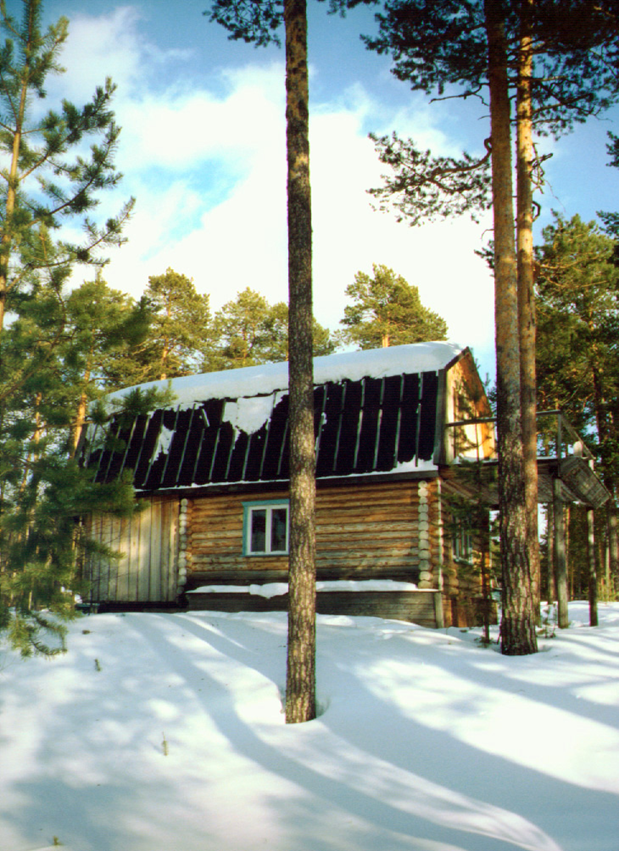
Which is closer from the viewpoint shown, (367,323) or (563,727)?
(563,727)

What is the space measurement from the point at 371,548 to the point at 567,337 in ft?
51.9

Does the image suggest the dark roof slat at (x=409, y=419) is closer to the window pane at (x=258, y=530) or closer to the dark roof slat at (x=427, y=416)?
the dark roof slat at (x=427, y=416)

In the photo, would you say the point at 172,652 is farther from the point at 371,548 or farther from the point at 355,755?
the point at 371,548

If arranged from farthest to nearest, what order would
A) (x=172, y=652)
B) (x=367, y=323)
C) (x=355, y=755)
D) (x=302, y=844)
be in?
(x=367, y=323), (x=172, y=652), (x=355, y=755), (x=302, y=844)

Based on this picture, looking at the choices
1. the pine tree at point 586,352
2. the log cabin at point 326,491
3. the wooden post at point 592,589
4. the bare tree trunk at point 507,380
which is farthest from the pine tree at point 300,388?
the pine tree at point 586,352

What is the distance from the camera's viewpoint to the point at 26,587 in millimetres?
6980

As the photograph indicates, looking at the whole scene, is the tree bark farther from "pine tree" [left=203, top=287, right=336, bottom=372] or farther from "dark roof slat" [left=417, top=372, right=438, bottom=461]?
"pine tree" [left=203, top=287, right=336, bottom=372]

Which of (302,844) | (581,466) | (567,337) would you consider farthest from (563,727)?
(567,337)

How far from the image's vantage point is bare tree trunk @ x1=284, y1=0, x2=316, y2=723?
805 centimetres

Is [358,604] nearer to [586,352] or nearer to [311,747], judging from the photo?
[311,747]

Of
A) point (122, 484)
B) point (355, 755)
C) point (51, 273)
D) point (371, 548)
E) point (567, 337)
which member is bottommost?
point (355, 755)

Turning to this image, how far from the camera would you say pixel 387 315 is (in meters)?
35.0

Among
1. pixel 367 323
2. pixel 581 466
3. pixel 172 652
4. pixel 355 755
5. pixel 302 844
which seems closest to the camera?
pixel 302 844

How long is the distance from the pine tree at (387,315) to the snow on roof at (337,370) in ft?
57.3
